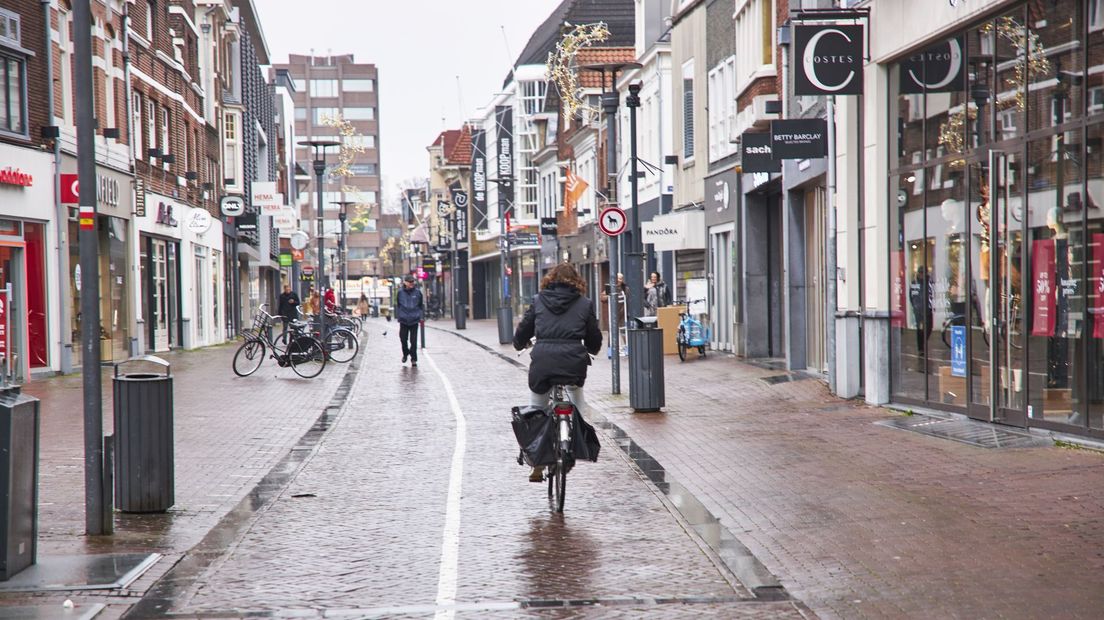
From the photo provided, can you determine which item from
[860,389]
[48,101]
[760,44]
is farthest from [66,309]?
[860,389]

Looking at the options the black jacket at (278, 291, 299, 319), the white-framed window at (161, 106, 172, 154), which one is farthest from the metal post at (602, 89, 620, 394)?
the black jacket at (278, 291, 299, 319)

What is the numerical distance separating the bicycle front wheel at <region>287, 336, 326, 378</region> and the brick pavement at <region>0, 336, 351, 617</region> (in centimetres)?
30

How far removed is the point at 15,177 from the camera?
23734 mm

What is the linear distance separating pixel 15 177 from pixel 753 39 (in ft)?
42.2

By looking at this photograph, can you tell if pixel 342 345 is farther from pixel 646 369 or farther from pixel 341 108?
pixel 341 108

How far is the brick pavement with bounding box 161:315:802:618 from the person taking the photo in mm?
6746

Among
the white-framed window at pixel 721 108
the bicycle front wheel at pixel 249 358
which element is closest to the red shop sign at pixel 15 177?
the bicycle front wheel at pixel 249 358

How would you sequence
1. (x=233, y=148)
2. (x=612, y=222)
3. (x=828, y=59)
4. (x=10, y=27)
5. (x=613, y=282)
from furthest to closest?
(x=233, y=148)
(x=10, y=27)
(x=612, y=222)
(x=613, y=282)
(x=828, y=59)

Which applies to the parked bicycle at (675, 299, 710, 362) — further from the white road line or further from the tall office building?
the tall office building

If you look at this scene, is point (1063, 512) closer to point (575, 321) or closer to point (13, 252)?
point (575, 321)

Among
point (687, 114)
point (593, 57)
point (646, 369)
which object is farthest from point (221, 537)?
point (593, 57)

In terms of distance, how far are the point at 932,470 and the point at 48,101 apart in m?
19.3

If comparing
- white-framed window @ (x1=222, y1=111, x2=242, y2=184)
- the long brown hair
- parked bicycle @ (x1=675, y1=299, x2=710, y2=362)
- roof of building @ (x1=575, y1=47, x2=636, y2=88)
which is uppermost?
roof of building @ (x1=575, y1=47, x2=636, y2=88)

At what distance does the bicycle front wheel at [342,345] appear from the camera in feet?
94.7
